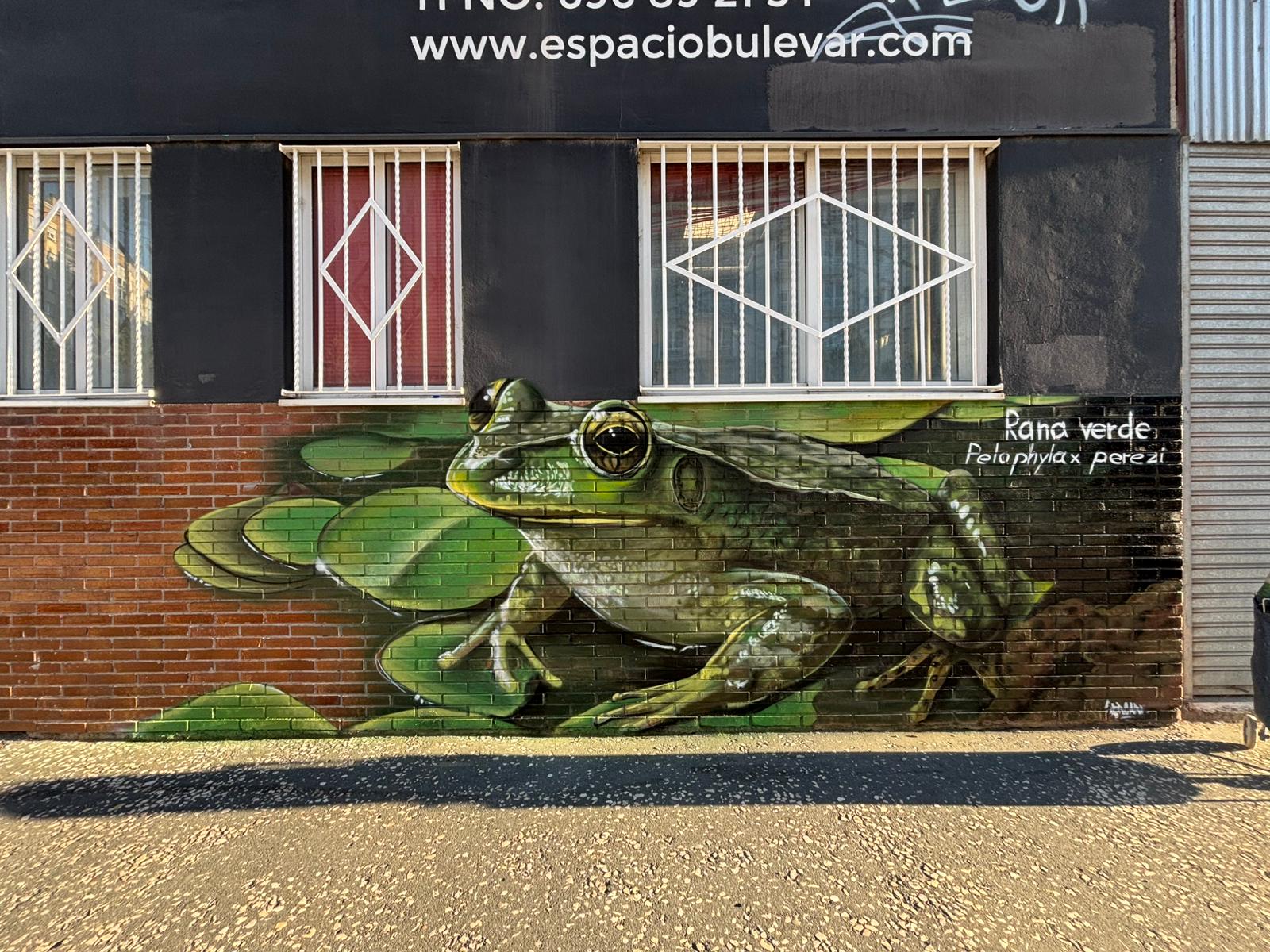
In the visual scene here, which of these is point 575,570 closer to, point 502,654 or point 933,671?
point 502,654

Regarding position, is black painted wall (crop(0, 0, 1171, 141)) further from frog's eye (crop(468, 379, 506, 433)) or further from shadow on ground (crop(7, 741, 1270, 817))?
shadow on ground (crop(7, 741, 1270, 817))

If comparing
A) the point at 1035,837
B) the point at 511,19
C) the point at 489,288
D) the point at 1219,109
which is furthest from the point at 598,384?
the point at 1219,109

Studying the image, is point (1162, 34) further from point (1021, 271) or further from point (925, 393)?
point (925, 393)

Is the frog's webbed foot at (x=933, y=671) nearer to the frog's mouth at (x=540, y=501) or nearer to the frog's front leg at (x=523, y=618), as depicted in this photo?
the frog's mouth at (x=540, y=501)

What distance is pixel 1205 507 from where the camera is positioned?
15.4 ft

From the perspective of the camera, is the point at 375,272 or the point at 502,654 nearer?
the point at 502,654

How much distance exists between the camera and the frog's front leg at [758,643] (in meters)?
4.53

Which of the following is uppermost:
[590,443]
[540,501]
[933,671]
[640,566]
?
[590,443]

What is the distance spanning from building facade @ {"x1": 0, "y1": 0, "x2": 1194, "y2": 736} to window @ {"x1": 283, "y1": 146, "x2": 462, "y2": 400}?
15cm

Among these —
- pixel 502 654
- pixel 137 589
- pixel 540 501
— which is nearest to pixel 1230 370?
pixel 540 501

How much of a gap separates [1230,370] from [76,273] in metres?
7.53

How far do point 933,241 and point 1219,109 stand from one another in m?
1.98

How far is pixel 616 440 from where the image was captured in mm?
4531

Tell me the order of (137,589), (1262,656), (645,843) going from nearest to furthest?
(645,843) → (1262,656) → (137,589)
